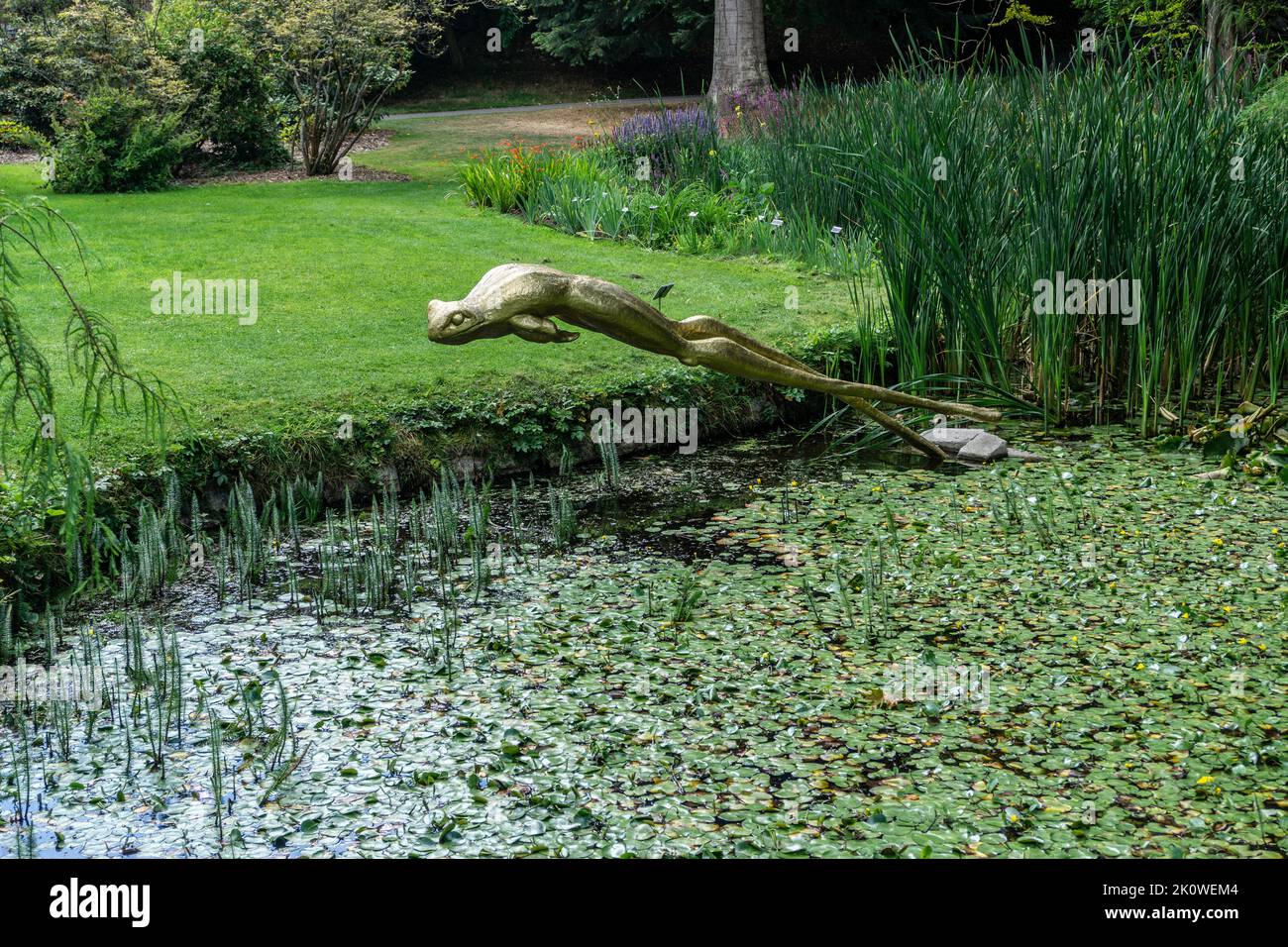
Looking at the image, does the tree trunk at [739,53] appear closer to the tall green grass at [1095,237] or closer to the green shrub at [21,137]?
the green shrub at [21,137]

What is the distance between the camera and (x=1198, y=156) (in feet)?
23.2

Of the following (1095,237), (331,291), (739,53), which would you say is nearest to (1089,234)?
(1095,237)

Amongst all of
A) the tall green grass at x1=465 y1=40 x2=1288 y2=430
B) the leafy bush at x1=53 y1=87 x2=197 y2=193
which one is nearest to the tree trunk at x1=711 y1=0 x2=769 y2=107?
the leafy bush at x1=53 y1=87 x2=197 y2=193

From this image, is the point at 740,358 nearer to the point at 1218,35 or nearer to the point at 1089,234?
the point at 1089,234

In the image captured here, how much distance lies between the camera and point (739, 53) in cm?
1755

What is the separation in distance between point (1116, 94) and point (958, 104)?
1.20 m

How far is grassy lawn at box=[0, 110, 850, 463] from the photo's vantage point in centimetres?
739

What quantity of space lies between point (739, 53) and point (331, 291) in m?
9.66

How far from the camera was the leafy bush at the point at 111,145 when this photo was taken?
1400cm

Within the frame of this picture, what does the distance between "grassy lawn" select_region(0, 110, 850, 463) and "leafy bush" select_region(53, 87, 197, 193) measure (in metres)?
0.46

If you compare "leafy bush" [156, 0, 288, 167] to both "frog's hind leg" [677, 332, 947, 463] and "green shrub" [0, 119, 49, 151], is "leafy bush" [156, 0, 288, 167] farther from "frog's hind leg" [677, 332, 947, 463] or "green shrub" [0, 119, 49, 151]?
"frog's hind leg" [677, 332, 947, 463]

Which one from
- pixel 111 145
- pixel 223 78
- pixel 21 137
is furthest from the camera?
pixel 223 78

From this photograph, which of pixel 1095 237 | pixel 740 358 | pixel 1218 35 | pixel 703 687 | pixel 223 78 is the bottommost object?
pixel 703 687
